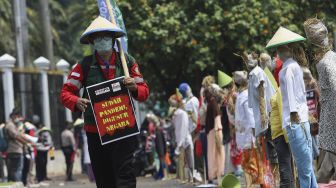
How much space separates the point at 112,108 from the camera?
9625mm

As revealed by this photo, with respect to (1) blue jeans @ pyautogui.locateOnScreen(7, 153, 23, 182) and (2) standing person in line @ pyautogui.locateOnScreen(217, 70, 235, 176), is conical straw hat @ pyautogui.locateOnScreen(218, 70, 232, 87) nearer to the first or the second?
(2) standing person in line @ pyautogui.locateOnScreen(217, 70, 235, 176)

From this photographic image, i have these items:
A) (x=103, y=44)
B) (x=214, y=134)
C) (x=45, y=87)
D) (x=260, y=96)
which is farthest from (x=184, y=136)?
(x=103, y=44)

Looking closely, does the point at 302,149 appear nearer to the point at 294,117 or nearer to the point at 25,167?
the point at 294,117

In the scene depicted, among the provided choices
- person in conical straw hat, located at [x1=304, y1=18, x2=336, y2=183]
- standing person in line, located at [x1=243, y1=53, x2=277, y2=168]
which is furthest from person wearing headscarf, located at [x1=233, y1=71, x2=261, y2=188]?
person in conical straw hat, located at [x1=304, y1=18, x2=336, y2=183]

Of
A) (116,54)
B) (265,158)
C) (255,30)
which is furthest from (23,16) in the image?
(116,54)

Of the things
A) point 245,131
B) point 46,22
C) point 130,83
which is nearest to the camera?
point 130,83

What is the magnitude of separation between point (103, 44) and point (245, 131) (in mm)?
4999

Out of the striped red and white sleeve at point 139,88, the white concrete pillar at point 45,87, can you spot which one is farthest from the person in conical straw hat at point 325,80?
the white concrete pillar at point 45,87

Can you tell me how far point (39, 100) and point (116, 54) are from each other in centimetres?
2019

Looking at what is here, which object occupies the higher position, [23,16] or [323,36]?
[23,16]

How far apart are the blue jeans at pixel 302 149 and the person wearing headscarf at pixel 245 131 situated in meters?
3.49

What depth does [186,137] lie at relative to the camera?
66.0 ft

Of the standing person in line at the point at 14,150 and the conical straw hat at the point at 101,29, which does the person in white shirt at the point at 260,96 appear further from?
the standing person in line at the point at 14,150

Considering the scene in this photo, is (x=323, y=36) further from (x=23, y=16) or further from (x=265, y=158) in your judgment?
(x=23, y=16)
